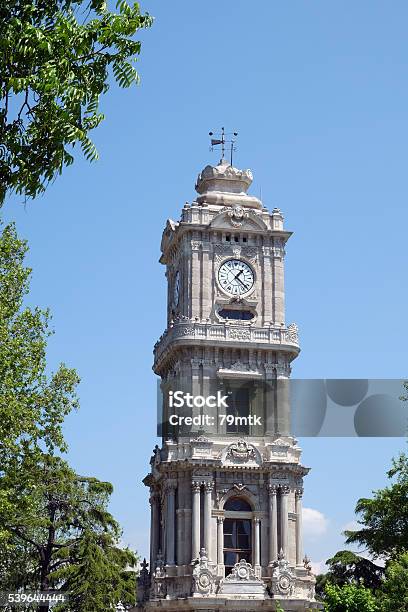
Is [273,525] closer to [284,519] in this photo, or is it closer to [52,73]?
[284,519]

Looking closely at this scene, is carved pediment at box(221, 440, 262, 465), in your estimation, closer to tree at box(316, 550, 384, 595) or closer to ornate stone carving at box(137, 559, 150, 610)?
ornate stone carving at box(137, 559, 150, 610)

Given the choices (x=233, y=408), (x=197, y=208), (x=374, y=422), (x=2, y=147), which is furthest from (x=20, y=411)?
(x=197, y=208)

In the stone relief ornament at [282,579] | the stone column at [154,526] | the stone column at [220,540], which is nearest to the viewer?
the stone relief ornament at [282,579]

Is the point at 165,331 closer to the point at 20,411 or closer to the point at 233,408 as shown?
the point at 233,408

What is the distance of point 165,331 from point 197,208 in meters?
7.98

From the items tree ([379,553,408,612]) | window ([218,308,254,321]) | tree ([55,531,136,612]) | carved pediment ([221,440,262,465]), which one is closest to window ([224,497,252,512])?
carved pediment ([221,440,262,465])

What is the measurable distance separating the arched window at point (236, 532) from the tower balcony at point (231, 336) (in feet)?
Answer: 30.0

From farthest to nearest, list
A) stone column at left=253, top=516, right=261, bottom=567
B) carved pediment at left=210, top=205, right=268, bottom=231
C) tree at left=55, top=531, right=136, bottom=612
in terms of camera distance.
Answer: carved pediment at left=210, top=205, right=268, bottom=231 → stone column at left=253, top=516, right=261, bottom=567 → tree at left=55, top=531, right=136, bottom=612

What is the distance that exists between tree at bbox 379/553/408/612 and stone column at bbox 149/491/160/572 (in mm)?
19470

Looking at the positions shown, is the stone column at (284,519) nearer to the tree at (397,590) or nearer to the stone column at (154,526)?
the stone column at (154,526)

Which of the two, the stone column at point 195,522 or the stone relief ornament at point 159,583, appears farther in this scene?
the stone column at point 195,522

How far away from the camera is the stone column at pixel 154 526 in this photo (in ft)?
212

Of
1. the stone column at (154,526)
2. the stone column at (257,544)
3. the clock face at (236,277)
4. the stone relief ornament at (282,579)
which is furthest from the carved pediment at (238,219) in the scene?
the stone relief ornament at (282,579)

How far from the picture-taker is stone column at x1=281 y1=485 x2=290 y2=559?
197 feet
